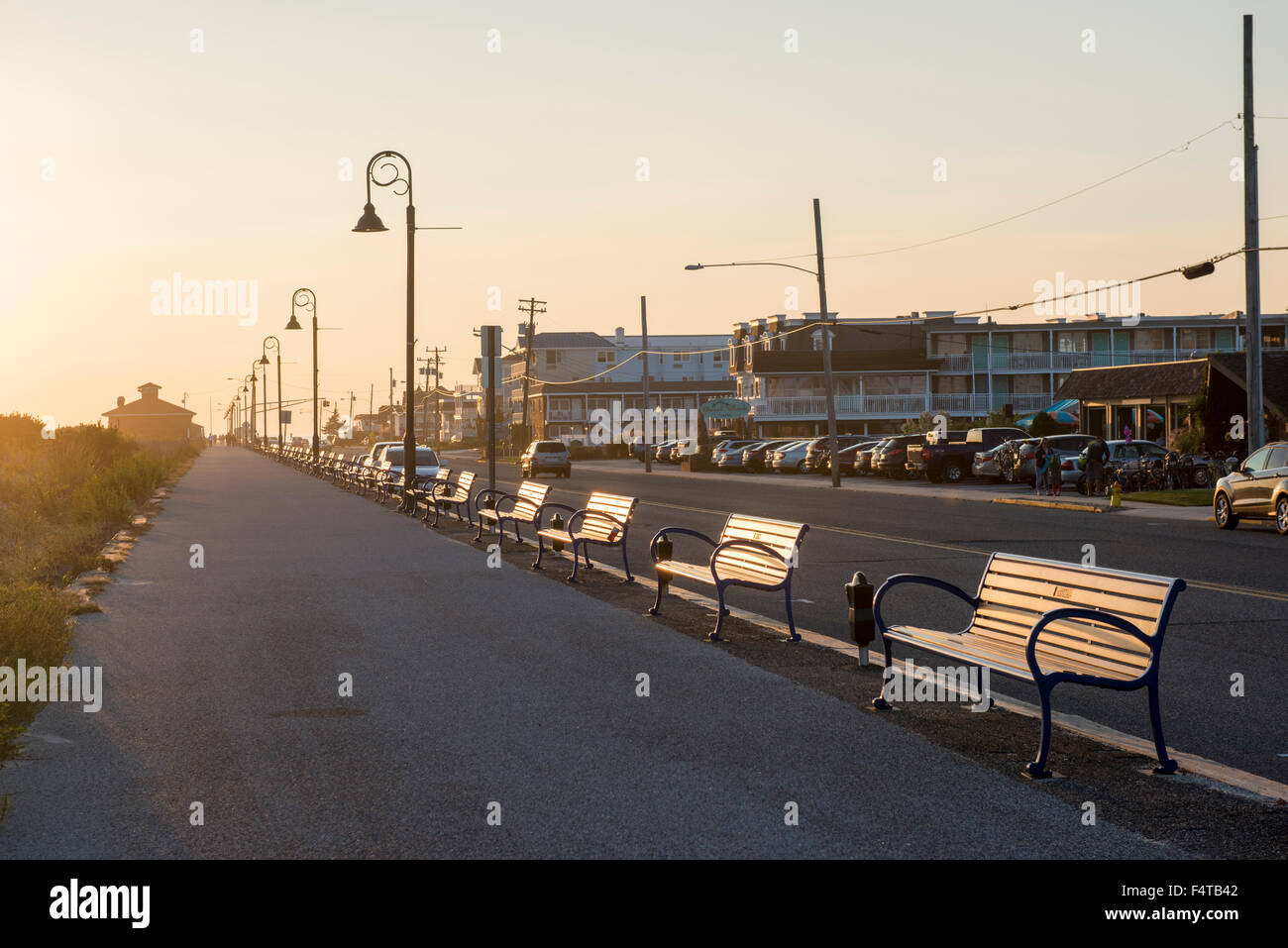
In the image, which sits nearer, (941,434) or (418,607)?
(418,607)

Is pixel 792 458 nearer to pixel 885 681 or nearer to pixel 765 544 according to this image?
pixel 765 544

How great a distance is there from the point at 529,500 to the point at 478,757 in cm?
1288

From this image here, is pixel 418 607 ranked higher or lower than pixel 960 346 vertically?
lower

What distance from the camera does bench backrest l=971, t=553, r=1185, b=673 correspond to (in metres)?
6.46

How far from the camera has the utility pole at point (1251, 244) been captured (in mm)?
25875

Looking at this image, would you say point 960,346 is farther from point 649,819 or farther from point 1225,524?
point 649,819

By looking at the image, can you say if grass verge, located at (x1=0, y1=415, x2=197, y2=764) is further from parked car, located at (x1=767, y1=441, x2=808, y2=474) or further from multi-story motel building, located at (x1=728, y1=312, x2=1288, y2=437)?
multi-story motel building, located at (x1=728, y1=312, x2=1288, y2=437)

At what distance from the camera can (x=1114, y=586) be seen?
22.2ft

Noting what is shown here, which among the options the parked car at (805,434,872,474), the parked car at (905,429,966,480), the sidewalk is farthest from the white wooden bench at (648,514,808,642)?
the parked car at (805,434,872,474)

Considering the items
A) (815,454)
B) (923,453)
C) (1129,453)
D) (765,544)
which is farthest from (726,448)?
(765,544)

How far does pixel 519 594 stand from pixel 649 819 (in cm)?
829

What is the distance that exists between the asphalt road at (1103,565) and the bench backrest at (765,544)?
2.64 ft

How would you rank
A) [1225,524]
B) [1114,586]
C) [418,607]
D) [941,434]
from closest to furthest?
[1114,586]
[418,607]
[1225,524]
[941,434]

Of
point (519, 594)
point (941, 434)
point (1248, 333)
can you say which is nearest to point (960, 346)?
point (941, 434)
